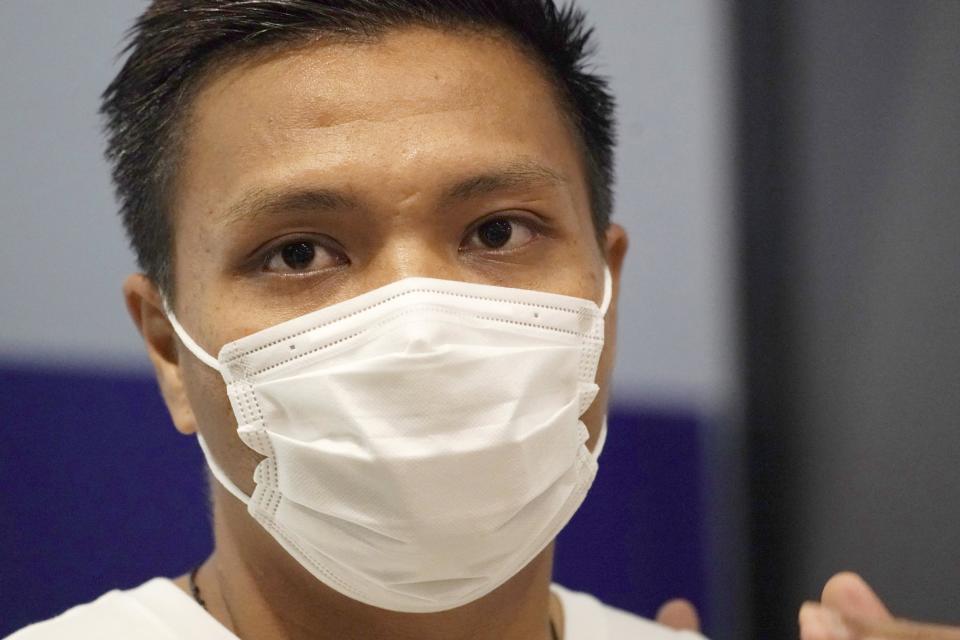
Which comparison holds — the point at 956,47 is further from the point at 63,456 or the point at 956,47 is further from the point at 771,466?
the point at 63,456

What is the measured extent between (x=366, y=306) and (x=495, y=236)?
21cm

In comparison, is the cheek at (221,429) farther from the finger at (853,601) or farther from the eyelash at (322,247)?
the finger at (853,601)

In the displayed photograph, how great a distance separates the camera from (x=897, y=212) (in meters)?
2.04

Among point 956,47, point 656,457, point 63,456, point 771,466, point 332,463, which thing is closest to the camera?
point 332,463

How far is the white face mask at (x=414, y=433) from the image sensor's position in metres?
1.18

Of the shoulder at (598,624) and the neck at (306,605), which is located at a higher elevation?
the neck at (306,605)

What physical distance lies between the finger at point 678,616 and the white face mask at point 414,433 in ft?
2.77

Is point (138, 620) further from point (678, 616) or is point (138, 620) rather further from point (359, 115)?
point (678, 616)

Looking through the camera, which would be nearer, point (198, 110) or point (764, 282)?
point (198, 110)

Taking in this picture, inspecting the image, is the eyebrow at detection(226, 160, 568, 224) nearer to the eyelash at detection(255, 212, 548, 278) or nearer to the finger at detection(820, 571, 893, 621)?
the eyelash at detection(255, 212, 548, 278)

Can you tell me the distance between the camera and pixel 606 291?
1.46 m

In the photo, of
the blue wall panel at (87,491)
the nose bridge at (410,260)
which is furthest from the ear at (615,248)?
the blue wall panel at (87,491)

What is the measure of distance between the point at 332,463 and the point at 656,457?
120cm

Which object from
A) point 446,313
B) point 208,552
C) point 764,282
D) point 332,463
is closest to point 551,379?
point 446,313
